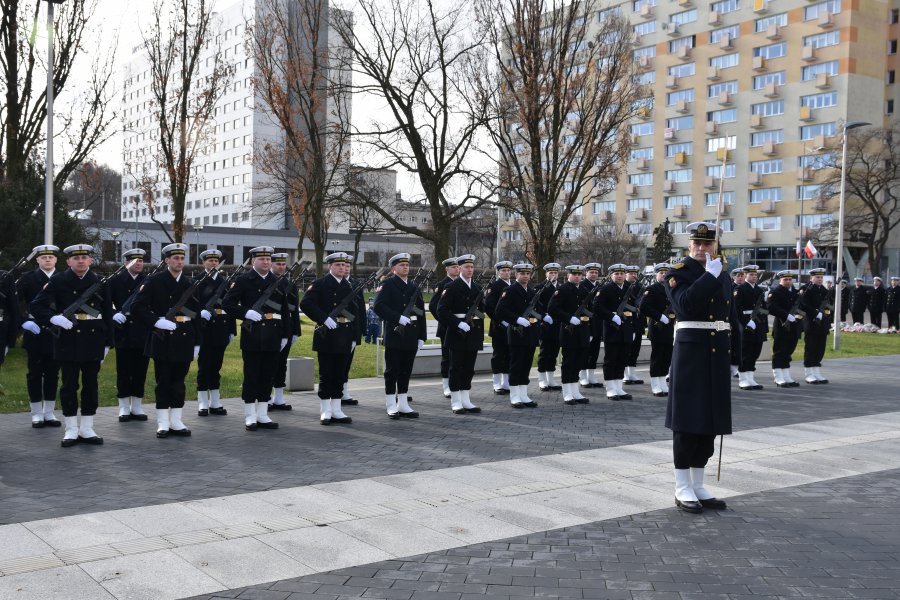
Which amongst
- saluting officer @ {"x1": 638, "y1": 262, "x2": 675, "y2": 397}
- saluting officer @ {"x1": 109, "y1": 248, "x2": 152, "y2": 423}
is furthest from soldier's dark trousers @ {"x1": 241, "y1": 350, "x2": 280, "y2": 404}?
saluting officer @ {"x1": 638, "y1": 262, "x2": 675, "y2": 397}

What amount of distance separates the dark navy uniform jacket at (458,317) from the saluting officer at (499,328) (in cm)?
94

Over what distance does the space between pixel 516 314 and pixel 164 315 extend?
5.17 m

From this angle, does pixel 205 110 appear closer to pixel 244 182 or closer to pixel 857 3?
pixel 857 3

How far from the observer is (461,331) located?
11781 millimetres

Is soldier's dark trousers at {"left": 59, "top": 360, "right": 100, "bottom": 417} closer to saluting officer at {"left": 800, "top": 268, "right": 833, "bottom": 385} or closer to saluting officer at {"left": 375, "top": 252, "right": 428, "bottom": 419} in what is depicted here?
saluting officer at {"left": 375, "top": 252, "right": 428, "bottom": 419}

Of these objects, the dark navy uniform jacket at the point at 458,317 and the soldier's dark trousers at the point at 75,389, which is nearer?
the soldier's dark trousers at the point at 75,389

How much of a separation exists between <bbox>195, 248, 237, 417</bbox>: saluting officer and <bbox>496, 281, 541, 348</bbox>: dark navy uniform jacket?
3.88 meters

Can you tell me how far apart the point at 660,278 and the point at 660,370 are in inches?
59.9

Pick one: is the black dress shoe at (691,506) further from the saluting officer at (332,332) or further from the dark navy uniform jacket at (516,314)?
the dark navy uniform jacket at (516,314)

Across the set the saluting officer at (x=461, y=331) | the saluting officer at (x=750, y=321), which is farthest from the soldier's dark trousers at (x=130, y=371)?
the saluting officer at (x=750, y=321)

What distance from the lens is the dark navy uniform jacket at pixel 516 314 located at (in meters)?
12.6

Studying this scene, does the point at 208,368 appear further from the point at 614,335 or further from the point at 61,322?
the point at 614,335

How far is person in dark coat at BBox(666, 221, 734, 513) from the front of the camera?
681 cm

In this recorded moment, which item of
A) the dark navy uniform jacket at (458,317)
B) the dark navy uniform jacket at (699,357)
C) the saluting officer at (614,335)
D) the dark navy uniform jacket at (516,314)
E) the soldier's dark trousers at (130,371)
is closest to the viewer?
the dark navy uniform jacket at (699,357)
